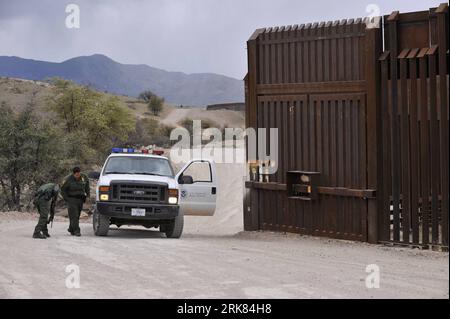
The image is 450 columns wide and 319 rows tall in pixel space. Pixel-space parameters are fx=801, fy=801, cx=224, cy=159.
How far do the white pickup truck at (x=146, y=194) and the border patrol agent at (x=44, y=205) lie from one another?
0.99 meters

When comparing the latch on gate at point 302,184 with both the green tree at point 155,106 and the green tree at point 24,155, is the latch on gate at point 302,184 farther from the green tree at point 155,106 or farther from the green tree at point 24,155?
the green tree at point 155,106

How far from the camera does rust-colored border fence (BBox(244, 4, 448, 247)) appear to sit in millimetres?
14555

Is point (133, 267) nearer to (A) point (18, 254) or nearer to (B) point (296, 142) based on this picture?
(A) point (18, 254)

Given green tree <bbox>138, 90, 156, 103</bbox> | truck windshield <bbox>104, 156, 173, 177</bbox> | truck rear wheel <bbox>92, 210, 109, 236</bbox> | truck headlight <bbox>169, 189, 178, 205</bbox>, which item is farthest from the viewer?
green tree <bbox>138, 90, 156, 103</bbox>

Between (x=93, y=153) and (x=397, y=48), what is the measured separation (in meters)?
30.8

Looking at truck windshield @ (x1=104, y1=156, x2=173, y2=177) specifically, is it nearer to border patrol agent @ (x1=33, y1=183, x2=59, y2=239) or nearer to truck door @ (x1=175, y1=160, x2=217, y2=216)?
truck door @ (x1=175, y1=160, x2=217, y2=216)

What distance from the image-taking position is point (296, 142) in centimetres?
1759

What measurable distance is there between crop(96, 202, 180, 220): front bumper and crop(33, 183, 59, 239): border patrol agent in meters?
1.02

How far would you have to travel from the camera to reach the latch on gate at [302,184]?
16.9 m

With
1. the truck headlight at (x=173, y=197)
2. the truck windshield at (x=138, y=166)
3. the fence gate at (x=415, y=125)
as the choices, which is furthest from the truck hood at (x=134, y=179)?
the fence gate at (x=415, y=125)

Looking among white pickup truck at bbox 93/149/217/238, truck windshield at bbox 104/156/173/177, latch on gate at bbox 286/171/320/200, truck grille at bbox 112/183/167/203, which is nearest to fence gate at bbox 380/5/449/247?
latch on gate at bbox 286/171/320/200

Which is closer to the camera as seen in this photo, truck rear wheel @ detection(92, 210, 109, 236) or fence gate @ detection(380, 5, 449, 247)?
fence gate @ detection(380, 5, 449, 247)

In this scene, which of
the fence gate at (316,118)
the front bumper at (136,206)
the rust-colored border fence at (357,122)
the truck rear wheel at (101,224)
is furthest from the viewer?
the truck rear wheel at (101,224)
